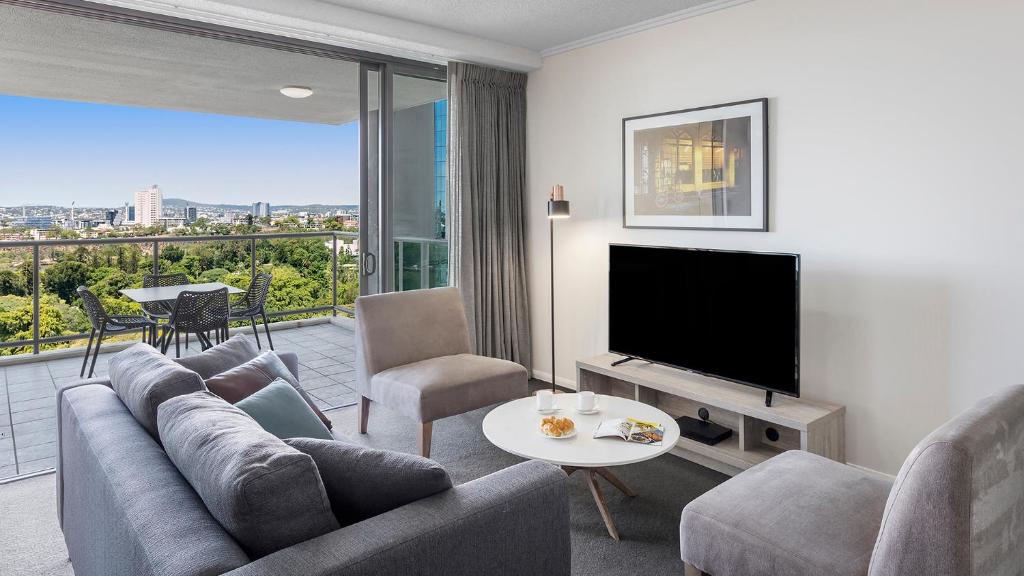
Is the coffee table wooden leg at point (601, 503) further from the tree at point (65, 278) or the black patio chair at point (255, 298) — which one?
the tree at point (65, 278)

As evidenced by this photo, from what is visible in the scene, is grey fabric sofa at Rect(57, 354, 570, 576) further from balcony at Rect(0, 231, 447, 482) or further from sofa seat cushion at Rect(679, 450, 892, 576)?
balcony at Rect(0, 231, 447, 482)

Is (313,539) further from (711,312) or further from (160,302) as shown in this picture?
(160,302)

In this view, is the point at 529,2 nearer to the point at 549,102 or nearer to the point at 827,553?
the point at 549,102

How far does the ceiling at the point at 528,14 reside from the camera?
139 inches

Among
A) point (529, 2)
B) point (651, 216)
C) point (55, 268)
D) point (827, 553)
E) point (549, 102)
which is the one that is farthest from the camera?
point (55, 268)

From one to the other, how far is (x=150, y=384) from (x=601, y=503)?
5.57 ft

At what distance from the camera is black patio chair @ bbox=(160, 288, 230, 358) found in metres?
4.64

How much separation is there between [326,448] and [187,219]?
6.64 m

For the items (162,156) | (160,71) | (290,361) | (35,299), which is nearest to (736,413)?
(290,361)

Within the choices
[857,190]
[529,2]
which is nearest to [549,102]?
[529,2]

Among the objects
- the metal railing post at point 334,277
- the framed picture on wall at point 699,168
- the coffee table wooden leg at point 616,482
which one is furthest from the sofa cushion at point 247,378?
the metal railing post at point 334,277

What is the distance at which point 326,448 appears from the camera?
1486mm

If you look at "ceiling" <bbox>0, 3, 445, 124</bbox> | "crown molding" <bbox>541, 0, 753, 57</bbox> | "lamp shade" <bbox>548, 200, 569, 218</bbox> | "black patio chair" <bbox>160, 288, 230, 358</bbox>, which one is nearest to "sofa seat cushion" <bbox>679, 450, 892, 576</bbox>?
"lamp shade" <bbox>548, 200, 569, 218</bbox>

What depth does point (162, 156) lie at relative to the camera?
745 cm
